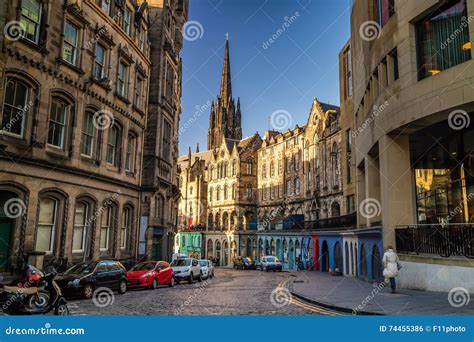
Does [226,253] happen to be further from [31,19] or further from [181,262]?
[31,19]

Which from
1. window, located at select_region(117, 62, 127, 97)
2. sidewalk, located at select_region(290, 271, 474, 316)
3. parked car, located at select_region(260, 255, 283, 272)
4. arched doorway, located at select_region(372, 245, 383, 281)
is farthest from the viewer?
parked car, located at select_region(260, 255, 283, 272)

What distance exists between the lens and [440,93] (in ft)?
47.7

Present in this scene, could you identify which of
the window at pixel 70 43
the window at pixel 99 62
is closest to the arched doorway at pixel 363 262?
the window at pixel 99 62

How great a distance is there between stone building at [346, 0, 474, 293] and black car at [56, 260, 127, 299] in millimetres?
11657

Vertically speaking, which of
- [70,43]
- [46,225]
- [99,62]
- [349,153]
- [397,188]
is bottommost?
[46,225]

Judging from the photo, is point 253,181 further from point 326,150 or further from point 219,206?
point 326,150

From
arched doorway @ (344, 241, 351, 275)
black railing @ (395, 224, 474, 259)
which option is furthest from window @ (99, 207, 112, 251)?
arched doorway @ (344, 241, 351, 275)

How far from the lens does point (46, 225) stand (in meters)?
17.0

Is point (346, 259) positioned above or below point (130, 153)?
below

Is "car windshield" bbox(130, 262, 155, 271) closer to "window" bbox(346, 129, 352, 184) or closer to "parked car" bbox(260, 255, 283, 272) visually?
"window" bbox(346, 129, 352, 184)

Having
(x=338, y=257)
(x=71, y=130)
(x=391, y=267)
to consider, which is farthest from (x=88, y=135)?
(x=338, y=257)

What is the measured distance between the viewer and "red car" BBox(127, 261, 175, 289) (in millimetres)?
18984

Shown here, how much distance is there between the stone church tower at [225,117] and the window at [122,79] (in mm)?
74661

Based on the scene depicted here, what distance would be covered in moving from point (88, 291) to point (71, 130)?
7851mm
